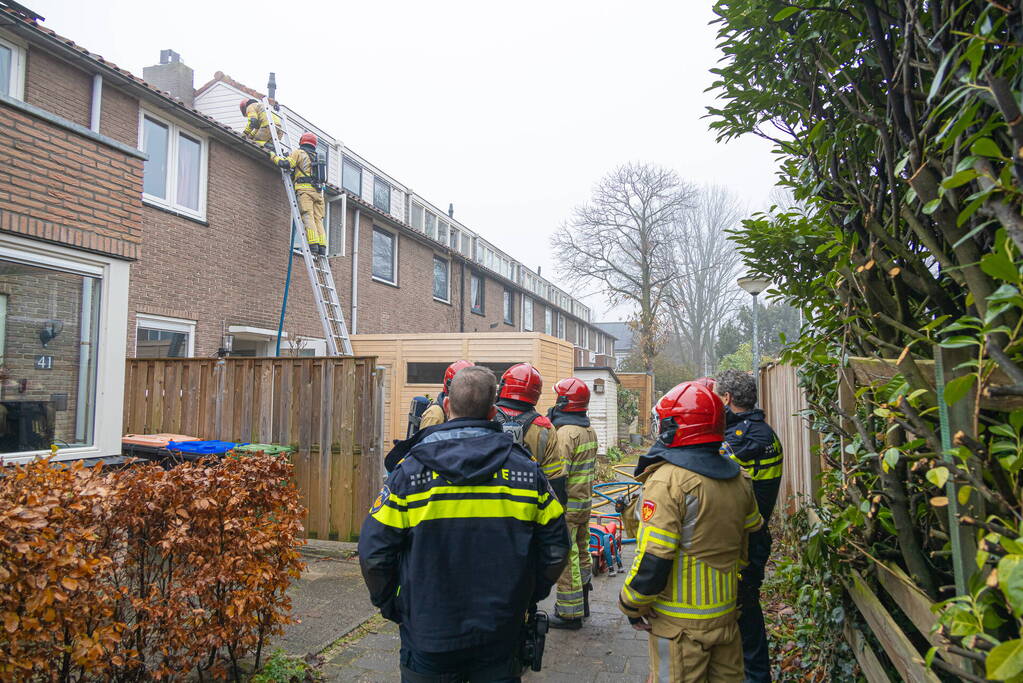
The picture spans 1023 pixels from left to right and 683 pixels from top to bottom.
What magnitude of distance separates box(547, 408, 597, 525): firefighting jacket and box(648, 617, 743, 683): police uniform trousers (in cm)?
212

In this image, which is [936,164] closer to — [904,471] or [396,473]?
[904,471]

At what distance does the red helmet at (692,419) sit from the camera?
9.19 ft

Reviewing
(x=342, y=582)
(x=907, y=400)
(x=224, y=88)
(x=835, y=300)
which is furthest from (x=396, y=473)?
(x=224, y=88)

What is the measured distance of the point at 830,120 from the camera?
8.08ft

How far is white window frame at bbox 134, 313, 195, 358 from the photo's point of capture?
932 centimetres

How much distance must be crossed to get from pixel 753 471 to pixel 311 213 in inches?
401

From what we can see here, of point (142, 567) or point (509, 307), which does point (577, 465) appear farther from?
point (509, 307)

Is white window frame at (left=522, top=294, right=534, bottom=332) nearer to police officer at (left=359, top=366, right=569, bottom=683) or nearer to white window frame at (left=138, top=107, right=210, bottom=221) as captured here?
white window frame at (left=138, top=107, right=210, bottom=221)

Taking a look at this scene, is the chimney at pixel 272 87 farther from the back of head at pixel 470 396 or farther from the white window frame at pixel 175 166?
the back of head at pixel 470 396

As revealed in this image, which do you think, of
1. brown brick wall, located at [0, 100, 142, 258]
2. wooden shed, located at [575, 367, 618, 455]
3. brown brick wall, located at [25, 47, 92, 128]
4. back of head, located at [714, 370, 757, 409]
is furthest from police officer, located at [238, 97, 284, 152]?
back of head, located at [714, 370, 757, 409]

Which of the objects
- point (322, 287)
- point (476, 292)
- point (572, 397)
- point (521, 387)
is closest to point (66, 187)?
point (521, 387)

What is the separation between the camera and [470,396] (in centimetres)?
270

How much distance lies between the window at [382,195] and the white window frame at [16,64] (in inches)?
409

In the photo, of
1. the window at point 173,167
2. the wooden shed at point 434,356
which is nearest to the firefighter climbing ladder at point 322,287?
the wooden shed at point 434,356
